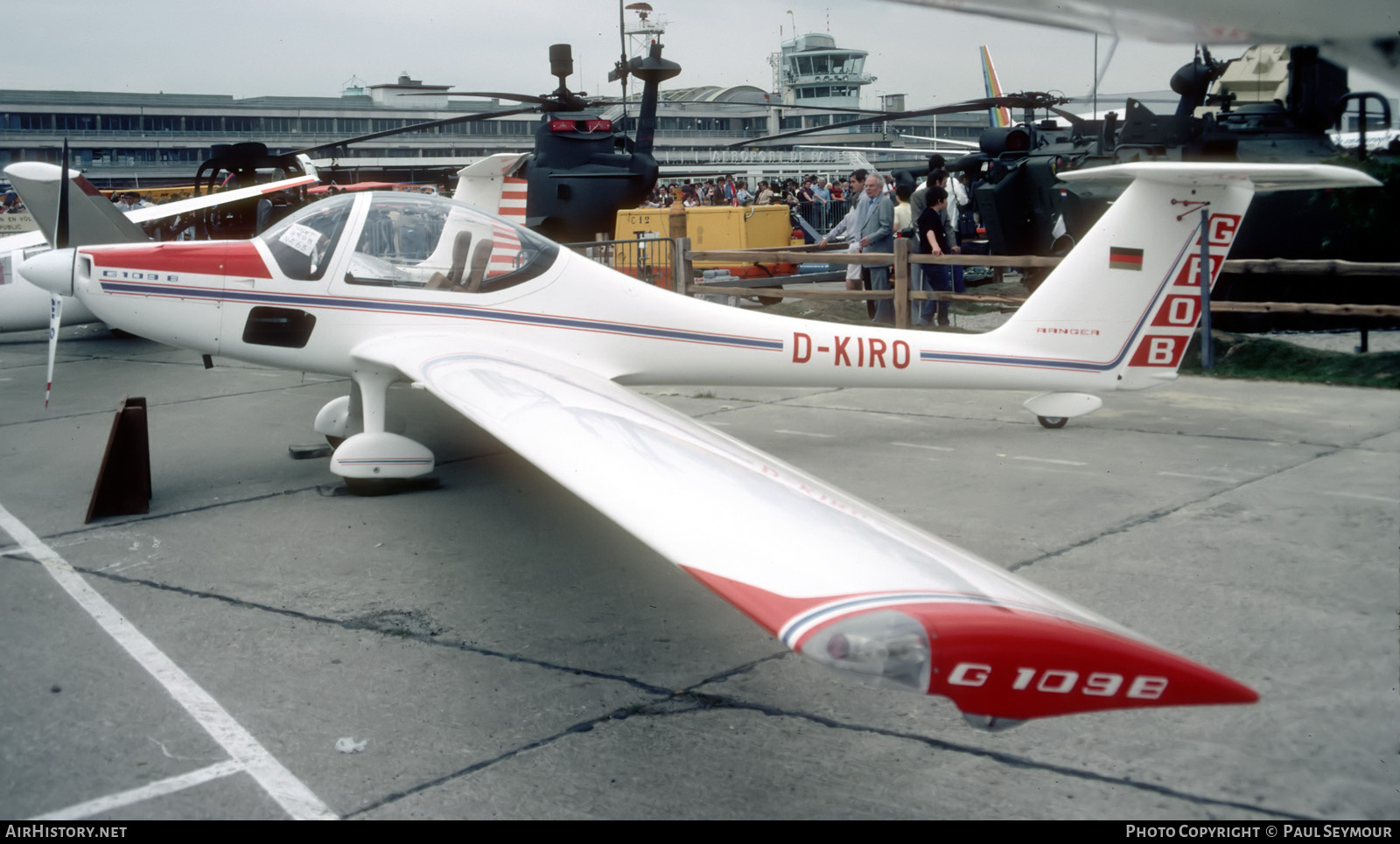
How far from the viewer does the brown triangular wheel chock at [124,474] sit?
247 inches

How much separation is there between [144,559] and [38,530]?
104cm

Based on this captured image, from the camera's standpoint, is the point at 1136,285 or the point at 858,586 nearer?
the point at 858,586

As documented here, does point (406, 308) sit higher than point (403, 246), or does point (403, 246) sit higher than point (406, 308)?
point (403, 246)

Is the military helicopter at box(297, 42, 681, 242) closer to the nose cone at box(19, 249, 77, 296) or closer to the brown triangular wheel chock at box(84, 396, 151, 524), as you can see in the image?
the nose cone at box(19, 249, 77, 296)

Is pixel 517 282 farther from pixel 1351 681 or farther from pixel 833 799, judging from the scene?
pixel 1351 681

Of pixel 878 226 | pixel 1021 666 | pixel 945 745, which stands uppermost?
pixel 878 226

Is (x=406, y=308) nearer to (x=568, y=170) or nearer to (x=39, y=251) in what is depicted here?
(x=39, y=251)

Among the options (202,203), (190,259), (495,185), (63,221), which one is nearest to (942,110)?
(190,259)

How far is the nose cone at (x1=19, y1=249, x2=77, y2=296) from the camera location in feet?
→ 21.9

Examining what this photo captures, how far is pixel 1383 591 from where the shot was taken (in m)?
4.50

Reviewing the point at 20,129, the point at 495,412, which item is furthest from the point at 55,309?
the point at 20,129

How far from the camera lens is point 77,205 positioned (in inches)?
350

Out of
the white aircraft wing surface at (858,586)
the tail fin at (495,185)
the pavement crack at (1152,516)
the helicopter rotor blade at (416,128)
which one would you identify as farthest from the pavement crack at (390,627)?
the helicopter rotor blade at (416,128)

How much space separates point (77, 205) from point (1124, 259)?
8211mm
